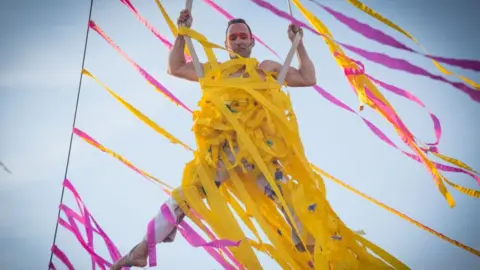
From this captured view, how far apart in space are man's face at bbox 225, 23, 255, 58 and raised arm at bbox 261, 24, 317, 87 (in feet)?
0.45

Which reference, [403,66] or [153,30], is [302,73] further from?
[153,30]

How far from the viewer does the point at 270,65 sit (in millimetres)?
2895

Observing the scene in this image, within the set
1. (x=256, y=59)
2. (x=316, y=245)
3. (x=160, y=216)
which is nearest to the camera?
(x=316, y=245)

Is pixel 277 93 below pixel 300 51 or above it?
below

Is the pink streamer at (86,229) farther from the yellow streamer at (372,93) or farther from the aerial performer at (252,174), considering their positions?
the yellow streamer at (372,93)

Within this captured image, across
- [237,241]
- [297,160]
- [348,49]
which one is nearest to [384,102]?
[348,49]

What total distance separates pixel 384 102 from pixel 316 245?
0.95 meters

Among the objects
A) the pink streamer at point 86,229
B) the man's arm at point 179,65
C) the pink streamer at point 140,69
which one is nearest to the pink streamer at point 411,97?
the man's arm at point 179,65

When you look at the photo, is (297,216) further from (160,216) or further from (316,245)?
(160,216)

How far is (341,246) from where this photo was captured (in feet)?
8.15

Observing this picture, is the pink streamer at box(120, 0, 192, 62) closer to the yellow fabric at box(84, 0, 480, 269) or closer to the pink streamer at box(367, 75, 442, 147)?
the yellow fabric at box(84, 0, 480, 269)

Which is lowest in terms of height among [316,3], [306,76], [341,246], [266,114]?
[341,246]

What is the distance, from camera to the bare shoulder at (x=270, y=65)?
288 cm

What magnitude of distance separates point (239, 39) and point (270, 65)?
8.9 inches
